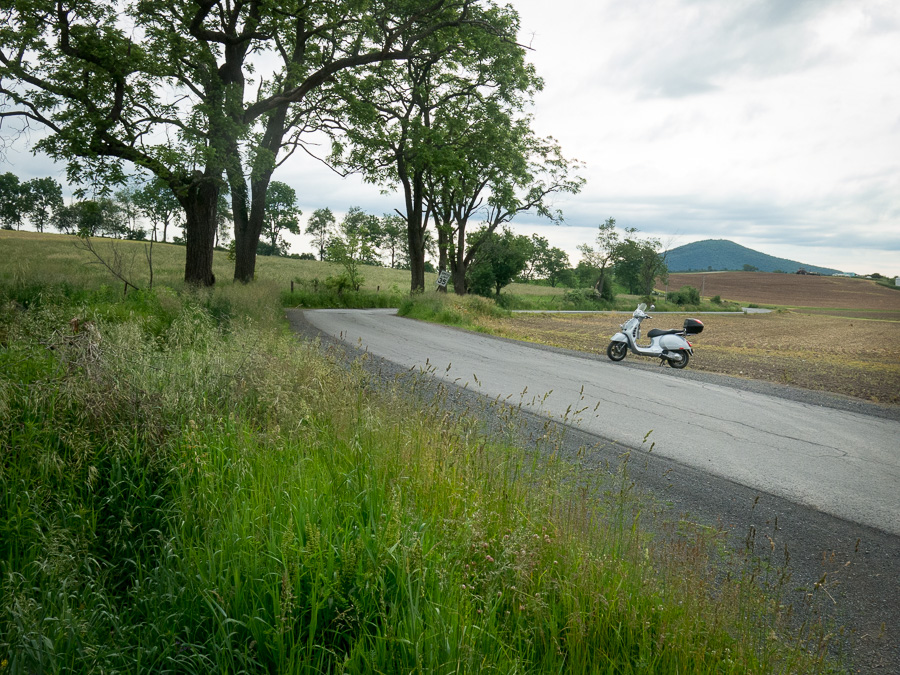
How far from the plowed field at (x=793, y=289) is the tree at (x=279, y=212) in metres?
52.2

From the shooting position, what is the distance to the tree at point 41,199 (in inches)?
2896

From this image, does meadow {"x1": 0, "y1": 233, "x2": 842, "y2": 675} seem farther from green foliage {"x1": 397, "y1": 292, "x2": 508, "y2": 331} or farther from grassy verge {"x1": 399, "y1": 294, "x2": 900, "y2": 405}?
green foliage {"x1": 397, "y1": 292, "x2": 508, "y2": 331}

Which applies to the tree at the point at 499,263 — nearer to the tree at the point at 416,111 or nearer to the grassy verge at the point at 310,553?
the tree at the point at 416,111

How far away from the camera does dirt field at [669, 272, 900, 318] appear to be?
3297cm

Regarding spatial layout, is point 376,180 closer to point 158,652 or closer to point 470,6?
point 470,6

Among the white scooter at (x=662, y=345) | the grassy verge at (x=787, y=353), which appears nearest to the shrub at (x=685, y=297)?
the grassy verge at (x=787, y=353)

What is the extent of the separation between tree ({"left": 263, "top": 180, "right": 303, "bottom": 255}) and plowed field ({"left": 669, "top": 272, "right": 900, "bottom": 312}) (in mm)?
52248

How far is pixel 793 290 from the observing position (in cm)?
4972

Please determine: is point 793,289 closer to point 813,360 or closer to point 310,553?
point 813,360

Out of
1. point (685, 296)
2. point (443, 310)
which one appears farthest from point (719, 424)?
point (685, 296)

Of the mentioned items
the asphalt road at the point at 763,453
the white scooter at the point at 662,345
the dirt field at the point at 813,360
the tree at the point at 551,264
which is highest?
the tree at the point at 551,264

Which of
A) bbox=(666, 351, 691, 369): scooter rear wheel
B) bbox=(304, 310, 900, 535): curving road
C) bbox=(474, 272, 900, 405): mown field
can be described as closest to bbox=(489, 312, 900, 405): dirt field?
bbox=(474, 272, 900, 405): mown field

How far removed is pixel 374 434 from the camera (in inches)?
160

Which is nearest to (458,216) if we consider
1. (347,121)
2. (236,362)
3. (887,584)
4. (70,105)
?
(347,121)
